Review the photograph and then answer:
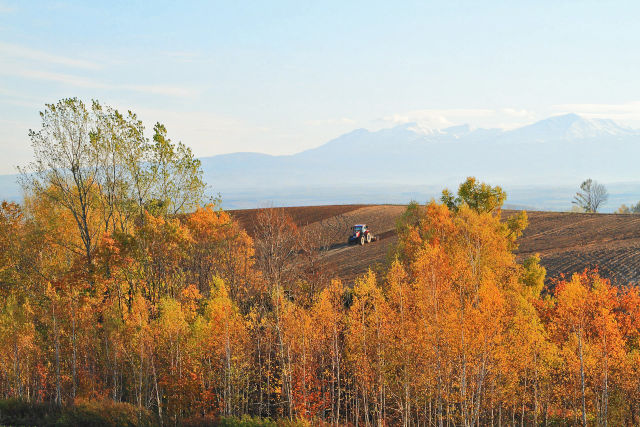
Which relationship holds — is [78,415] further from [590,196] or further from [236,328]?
[590,196]

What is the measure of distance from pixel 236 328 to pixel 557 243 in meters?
54.5

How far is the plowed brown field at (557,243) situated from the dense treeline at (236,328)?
1753 centimetres

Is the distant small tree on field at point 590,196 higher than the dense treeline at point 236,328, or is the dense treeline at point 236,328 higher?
the distant small tree on field at point 590,196

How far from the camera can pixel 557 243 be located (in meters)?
75.8

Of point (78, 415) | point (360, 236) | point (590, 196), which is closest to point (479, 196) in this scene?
point (360, 236)

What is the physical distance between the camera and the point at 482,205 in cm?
5869

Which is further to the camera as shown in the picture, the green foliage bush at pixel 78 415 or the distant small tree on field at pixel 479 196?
the distant small tree on field at pixel 479 196

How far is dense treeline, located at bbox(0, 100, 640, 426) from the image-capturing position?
36.8 m

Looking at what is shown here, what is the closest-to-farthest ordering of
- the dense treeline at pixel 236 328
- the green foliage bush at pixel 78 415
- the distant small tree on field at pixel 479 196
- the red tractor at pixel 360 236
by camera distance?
the green foliage bush at pixel 78 415
the dense treeline at pixel 236 328
the distant small tree on field at pixel 479 196
the red tractor at pixel 360 236

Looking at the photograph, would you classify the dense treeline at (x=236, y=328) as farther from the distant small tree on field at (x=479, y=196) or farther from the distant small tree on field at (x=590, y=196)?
the distant small tree on field at (x=590, y=196)

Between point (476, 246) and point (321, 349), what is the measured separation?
1806cm

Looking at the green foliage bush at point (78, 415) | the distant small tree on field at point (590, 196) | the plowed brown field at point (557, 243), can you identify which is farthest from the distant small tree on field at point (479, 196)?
the distant small tree on field at point (590, 196)

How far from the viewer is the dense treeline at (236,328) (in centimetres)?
3681

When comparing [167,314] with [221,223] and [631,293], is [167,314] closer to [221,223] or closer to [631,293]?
[221,223]
